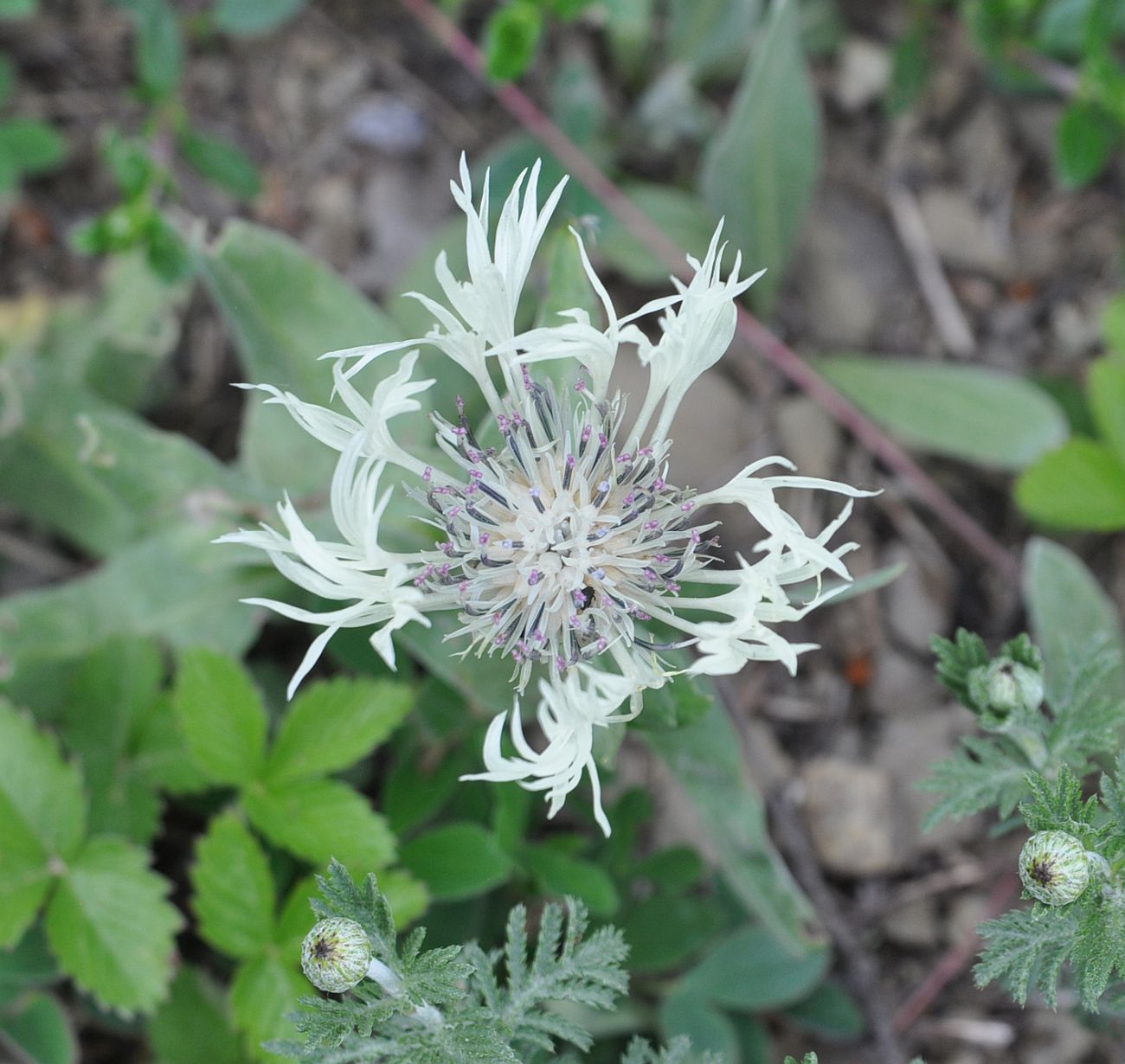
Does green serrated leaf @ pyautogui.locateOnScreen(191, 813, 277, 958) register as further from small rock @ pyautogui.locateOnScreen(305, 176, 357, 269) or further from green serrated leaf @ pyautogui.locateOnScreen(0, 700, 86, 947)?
small rock @ pyautogui.locateOnScreen(305, 176, 357, 269)

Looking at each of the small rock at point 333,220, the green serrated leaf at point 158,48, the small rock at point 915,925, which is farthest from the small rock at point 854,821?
the green serrated leaf at point 158,48

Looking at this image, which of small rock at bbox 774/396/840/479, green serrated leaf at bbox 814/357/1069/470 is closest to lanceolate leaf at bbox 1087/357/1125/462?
green serrated leaf at bbox 814/357/1069/470

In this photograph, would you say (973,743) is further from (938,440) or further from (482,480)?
(938,440)

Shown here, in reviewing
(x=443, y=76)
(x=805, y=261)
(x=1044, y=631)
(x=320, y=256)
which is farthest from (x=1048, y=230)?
(x=320, y=256)

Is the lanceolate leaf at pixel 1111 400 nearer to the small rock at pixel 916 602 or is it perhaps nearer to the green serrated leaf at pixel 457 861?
the small rock at pixel 916 602

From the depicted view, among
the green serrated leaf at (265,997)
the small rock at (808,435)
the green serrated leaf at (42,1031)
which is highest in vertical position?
the small rock at (808,435)

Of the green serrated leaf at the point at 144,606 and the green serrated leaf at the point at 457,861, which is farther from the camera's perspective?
the green serrated leaf at the point at 144,606
